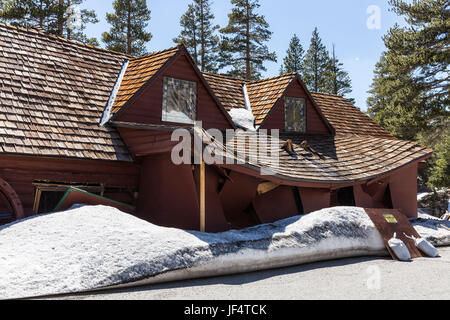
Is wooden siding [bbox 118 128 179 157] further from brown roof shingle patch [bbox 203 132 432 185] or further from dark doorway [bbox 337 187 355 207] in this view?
dark doorway [bbox 337 187 355 207]

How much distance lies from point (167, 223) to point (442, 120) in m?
20.3

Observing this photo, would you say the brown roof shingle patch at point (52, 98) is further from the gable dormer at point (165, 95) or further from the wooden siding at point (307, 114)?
the wooden siding at point (307, 114)

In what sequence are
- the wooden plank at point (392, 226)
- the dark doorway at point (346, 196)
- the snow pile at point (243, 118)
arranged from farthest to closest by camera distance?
the snow pile at point (243, 118) → the dark doorway at point (346, 196) → the wooden plank at point (392, 226)

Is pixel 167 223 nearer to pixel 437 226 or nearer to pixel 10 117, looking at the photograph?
pixel 10 117

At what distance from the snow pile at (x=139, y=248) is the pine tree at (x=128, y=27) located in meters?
25.4

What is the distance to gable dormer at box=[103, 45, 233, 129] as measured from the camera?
37.2ft

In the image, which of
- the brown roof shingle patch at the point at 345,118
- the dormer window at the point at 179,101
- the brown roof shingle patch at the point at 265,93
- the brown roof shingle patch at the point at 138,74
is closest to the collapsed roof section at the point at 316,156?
the brown roof shingle patch at the point at 265,93

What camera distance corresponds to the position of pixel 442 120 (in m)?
24.4

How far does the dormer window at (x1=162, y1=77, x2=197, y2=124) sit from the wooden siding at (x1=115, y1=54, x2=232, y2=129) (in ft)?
0.43

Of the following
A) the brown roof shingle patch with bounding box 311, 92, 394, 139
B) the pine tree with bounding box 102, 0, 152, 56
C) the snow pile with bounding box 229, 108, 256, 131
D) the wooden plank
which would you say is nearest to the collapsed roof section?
the snow pile with bounding box 229, 108, 256, 131

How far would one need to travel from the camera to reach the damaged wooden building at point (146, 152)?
361 inches

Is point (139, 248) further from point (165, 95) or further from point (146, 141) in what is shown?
point (165, 95)

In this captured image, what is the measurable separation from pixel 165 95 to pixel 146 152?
2.65m

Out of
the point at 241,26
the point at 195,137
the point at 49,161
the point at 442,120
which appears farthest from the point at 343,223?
the point at 241,26
